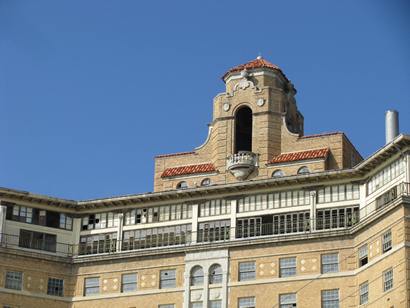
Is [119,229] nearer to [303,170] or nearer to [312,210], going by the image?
[303,170]

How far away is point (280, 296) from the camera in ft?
308

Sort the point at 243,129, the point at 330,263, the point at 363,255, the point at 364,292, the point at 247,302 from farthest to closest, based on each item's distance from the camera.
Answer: the point at 243,129
the point at 247,302
the point at 330,263
the point at 363,255
the point at 364,292

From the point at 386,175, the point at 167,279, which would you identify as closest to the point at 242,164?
the point at 167,279

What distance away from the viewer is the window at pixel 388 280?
87375 mm

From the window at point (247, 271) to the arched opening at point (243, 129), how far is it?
12742 mm

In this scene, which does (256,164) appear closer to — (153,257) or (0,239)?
(153,257)

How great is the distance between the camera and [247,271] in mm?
96312

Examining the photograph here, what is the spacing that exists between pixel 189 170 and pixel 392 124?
1946 centimetres

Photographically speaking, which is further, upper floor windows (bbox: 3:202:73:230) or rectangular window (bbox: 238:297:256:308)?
upper floor windows (bbox: 3:202:73:230)

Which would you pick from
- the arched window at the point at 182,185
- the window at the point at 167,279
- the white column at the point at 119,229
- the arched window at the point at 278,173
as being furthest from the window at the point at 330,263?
the white column at the point at 119,229

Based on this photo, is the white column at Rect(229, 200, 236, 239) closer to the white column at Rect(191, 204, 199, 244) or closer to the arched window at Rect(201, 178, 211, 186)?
the white column at Rect(191, 204, 199, 244)

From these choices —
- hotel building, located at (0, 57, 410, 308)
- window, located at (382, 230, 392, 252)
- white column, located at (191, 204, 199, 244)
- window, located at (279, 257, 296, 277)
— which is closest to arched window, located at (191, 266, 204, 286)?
hotel building, located at (0, 57, 410, 308)

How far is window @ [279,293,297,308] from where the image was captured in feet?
306

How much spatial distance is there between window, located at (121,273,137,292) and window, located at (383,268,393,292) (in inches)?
876
